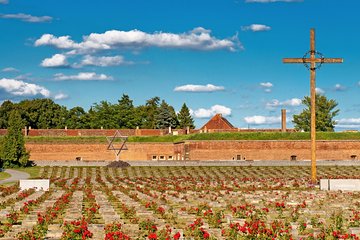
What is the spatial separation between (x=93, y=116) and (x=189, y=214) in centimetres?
7813

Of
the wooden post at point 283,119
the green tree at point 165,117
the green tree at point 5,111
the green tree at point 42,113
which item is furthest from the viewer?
the green tree at point 165,117

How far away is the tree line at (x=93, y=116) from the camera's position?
9269 centimetres

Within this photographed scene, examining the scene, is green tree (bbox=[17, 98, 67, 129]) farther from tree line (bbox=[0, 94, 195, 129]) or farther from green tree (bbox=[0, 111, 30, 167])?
green tree (bbox=[0, 111, 30, 167])

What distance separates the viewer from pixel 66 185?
31969 mm

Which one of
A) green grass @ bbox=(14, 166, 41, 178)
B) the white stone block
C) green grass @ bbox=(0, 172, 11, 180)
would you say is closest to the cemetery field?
the white stone block

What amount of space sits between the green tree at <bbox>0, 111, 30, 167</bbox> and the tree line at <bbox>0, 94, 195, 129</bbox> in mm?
38757

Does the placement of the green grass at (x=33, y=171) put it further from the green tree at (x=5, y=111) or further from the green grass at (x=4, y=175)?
the green tree at (x=5, y=111)

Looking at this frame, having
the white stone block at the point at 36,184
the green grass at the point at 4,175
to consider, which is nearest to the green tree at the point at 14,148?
the green grass at the point at 4,175

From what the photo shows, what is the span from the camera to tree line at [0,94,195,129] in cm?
9269

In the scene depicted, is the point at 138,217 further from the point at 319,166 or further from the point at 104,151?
the point at 104,151

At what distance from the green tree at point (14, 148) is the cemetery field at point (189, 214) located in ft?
62.7

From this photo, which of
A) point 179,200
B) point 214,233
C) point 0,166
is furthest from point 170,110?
point 214,233

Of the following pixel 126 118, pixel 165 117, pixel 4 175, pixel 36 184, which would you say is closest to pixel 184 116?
pixel 165 117

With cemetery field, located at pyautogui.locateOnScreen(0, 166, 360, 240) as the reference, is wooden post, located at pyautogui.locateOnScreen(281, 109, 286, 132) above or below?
above
